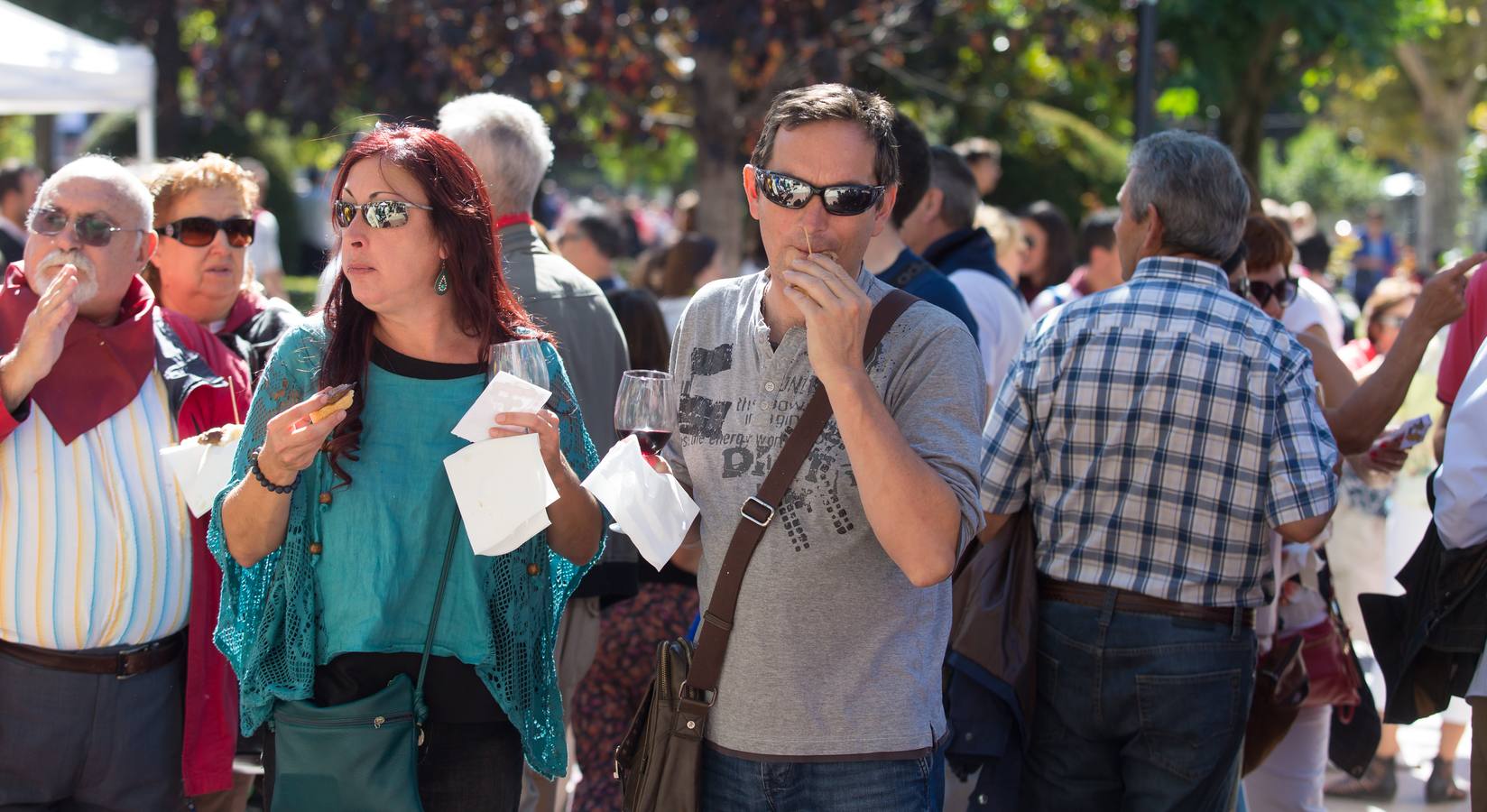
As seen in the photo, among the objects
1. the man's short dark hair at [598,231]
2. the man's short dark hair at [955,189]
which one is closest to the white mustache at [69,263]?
the man's short dark hair at [955,189]

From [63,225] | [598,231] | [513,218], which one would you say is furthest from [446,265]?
[598,231]

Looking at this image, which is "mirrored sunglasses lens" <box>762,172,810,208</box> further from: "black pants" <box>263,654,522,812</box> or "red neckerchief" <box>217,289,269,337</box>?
"red neckerchief" <box>217,289,269,337</box>

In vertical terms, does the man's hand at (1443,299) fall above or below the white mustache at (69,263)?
above

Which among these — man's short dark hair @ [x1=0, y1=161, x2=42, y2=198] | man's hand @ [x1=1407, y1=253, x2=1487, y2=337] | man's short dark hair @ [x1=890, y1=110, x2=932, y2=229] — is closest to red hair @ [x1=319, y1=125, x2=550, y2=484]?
man's short dark hair @ [x1=890, y1=110, x2=932, y2=229]

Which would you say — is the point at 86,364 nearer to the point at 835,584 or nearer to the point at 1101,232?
the point at 835,584

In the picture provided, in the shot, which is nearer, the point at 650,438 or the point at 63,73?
the point at 650,438

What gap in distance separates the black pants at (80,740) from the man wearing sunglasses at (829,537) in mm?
1528

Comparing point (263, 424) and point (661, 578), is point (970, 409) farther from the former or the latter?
point (661, 578)

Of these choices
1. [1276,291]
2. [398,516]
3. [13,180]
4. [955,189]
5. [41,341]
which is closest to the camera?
[398,516]

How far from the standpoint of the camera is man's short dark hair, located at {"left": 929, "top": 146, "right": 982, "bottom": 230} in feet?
16.1

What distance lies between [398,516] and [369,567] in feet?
0.36

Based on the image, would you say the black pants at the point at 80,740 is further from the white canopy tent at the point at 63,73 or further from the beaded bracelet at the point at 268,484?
the white canopy tent at the point at 63,73

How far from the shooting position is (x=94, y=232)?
10.9 feet

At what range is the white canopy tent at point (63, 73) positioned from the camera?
7.94 meters
